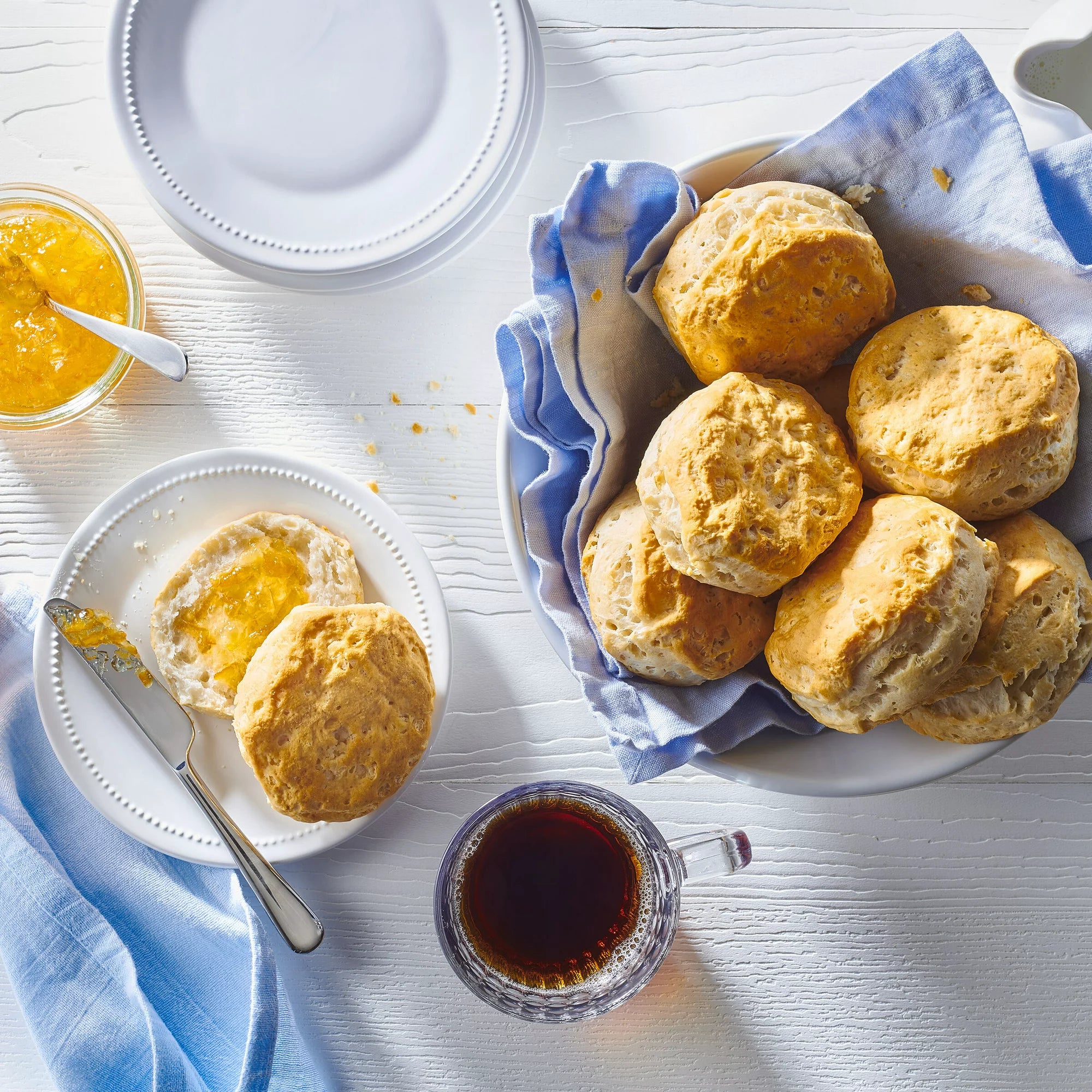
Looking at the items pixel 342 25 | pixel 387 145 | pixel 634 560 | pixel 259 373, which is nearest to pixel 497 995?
pixel 634 560

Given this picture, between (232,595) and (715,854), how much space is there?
0.70m

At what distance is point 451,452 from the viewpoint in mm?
1266

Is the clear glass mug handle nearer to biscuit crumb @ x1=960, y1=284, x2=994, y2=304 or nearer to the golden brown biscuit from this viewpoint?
the golden brown biscuit

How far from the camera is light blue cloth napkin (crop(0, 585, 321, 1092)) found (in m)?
1.25

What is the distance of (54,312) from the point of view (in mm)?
1236

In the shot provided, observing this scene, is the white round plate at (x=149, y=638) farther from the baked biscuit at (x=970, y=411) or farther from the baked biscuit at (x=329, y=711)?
the baked biscuit at (x=970, y=411)

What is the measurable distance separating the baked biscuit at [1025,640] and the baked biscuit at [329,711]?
60 cm

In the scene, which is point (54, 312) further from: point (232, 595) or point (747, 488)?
point (747, 488)

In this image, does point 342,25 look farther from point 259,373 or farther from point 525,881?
point 525,881

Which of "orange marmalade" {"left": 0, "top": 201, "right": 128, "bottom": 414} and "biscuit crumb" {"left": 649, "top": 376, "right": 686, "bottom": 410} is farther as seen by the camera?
"orange marmalade" {"left": 0, "top": 201, "right": 128, "bottom": 414}

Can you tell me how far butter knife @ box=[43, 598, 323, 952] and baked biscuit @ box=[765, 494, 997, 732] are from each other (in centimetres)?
71

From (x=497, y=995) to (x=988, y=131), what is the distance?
1111 millimetres

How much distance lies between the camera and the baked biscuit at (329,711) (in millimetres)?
1102

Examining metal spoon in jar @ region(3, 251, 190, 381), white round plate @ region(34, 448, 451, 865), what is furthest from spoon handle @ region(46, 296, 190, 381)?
white round plate @ region(34, 448, 451, 865)
